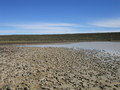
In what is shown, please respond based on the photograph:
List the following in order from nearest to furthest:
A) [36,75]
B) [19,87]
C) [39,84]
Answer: [19,87] < [39,84] < [36,75]

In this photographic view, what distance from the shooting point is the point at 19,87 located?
16.5ft

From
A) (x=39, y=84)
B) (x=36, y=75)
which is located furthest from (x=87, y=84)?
(x=36, y=75)

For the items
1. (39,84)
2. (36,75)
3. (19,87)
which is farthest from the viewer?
(36,75)

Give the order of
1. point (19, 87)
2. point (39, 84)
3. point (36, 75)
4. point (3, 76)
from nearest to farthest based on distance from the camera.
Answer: point (19, 87), point (39, 84), point (3, 76), point (36, 75)

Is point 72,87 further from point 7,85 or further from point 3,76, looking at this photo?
point 3,76

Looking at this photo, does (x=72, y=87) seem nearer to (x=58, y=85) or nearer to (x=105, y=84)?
(x=58, y=85)

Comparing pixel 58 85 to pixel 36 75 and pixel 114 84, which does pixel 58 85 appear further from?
pixel 114 84

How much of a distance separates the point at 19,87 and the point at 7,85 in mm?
554

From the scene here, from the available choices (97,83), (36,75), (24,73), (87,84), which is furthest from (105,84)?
(24,73)

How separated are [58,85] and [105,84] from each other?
2.15m

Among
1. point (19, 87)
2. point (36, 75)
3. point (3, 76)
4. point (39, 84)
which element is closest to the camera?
point (19, 87)

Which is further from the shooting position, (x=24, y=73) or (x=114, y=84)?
(x=24, y=73)

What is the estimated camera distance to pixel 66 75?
6590 millimetres

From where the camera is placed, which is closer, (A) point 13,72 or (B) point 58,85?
(B) point 58,85
